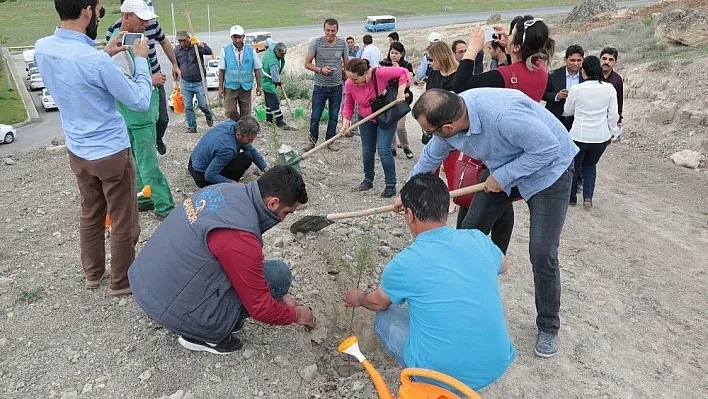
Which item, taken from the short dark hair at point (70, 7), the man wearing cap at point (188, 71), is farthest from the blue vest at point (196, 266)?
the man wearing cap at point (188, 71)

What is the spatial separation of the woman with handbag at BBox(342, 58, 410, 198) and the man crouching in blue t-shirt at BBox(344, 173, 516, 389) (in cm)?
309

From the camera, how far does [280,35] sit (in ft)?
113

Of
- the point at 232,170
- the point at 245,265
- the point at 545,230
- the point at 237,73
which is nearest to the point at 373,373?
the point at 245,265

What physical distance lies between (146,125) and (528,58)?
288 cm

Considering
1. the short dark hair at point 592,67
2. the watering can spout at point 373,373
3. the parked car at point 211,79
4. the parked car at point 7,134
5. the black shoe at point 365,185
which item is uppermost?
the short dark hair at point 592,67

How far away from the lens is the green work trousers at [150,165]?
14.3 feet

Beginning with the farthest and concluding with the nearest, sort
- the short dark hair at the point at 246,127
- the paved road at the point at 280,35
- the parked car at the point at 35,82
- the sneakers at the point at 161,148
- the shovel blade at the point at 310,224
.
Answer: the parked car at the point at 35,82
the paved road at the point at 280,35
the sneakers at the point at 161,148
the short dark hair at the point at 246,127
the shovel blade at the point at 310,224

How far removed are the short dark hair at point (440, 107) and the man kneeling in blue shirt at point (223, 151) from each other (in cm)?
256

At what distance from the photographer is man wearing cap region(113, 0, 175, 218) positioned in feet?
13.0

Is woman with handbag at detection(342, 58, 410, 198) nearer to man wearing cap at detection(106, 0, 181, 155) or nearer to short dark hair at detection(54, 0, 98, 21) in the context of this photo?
man wearing cap at detection(106, 0, 181, 155)

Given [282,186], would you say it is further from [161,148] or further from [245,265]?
[161,148]

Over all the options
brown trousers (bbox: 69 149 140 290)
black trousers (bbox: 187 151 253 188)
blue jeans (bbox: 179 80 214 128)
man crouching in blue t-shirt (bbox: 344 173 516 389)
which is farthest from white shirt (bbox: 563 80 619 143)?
blue jeans (bbox: 179 80 214 128)

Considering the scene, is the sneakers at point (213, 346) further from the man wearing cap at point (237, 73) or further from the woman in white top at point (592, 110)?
the man wearing cap at point (237, 73)

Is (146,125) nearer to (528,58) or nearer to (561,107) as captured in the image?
(528,58)
